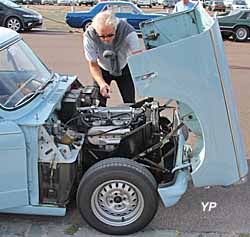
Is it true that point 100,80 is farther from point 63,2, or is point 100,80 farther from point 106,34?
point 63,2

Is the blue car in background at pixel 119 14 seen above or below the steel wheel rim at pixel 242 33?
above

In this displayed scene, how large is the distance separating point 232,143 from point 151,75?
83 centimetres

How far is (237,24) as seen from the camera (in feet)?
58.8

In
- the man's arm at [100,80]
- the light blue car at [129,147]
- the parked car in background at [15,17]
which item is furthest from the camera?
the parked car in background at [15,17]

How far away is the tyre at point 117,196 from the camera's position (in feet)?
12.6

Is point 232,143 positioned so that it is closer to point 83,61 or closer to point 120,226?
point 120,226

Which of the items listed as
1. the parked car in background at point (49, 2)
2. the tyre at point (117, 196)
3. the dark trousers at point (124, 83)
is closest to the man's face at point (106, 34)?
the dark trousers at point (124, 83)

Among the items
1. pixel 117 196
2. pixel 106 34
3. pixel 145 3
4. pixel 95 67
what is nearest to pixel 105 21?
pixel 106 34

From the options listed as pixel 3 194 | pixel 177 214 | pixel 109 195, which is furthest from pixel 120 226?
pixel 3 194

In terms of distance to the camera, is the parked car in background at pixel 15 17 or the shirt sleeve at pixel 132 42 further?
the parked car in background at pixel 15 17

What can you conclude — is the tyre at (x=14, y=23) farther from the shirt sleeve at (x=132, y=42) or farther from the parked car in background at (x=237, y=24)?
the shirt sleeve at (x=132, y=42)

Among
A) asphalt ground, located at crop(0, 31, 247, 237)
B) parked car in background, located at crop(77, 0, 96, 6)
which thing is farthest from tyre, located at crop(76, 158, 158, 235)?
parked car in background, located at crop(77, 0, 96, 6)

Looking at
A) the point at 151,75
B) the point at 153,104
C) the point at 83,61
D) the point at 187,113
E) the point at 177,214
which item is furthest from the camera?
the point at 83,61

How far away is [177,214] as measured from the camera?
14.3 feet
